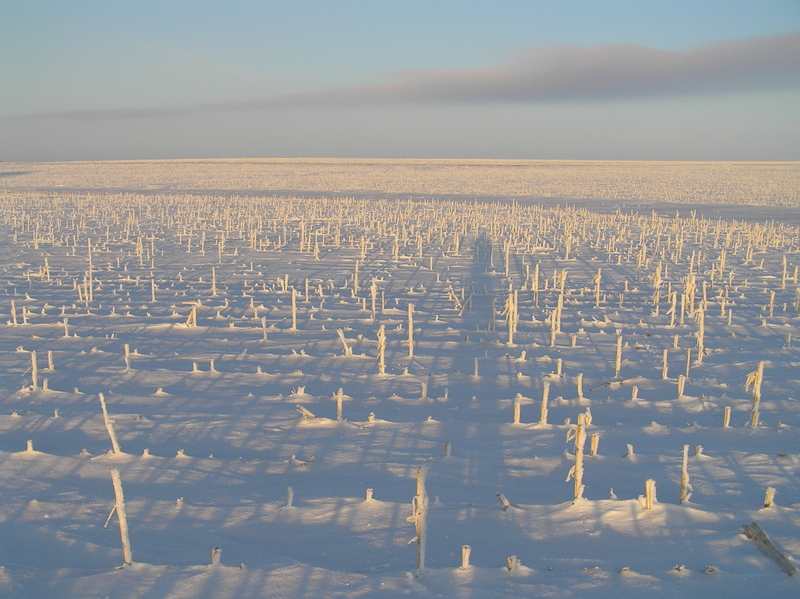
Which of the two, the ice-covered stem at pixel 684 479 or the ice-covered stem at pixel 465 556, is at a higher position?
the ice-covered stem at pixel 684 479

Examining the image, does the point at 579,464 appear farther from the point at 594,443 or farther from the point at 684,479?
the point at 594,443

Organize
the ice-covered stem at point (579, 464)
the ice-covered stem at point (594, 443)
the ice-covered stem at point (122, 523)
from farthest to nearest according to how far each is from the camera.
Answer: the ice-covered stem at point (594, 443)
the ice-covered stem at point (579, 464)
the ice-covered stem at point (122, 523)

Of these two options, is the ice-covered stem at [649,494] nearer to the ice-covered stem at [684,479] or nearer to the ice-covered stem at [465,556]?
the ice-covered stem at [684,479]

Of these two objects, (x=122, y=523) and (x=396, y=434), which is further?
(x=396, y=434)

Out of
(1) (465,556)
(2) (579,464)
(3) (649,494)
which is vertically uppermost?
(2) (579,464)

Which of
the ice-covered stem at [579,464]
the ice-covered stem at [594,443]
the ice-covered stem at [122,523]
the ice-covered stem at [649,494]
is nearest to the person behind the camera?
the ice-covered stem at [122,523]

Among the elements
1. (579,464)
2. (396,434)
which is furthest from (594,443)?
(396,434)

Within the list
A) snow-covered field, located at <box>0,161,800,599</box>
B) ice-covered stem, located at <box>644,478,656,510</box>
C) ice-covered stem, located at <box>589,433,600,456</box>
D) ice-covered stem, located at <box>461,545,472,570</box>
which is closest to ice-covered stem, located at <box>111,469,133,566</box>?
snow-covered field, located at <box>0,161,800,599</box>

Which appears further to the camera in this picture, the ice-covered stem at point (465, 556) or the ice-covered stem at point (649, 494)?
the ice-covered stem at point (649, 494)

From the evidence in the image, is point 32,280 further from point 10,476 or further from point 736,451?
point 736,451

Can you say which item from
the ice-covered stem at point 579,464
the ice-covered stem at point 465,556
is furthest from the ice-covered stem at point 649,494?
the ice-covered stem at point 465,556
